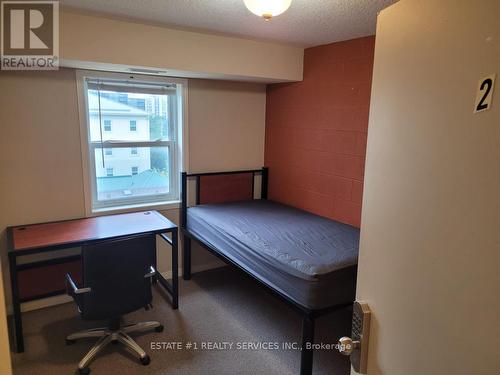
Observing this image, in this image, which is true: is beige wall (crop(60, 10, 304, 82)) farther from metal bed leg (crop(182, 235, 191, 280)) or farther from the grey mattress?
metal bed leg (crop(182, 235, 191, 280))

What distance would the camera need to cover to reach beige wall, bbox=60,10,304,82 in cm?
243

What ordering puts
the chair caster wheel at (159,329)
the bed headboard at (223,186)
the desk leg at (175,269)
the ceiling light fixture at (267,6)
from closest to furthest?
the ceiling light fixture at (267,6)
the chair caster wheel at (159,329)
the desk leg at (175,269)
the bed headboard at (223,186)

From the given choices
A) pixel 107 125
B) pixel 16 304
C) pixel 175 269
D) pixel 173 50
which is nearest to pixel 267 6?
pixel 173 50

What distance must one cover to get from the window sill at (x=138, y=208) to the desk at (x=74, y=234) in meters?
0.09

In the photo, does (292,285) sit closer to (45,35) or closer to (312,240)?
(312,240)

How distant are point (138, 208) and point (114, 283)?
1.21 meters

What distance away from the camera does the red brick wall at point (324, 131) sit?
9.62 ft

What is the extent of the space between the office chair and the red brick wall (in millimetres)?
1648

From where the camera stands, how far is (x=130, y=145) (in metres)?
3.32

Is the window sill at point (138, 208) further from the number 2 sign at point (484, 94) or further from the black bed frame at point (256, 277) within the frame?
the number 2 sign at point (484, 94)

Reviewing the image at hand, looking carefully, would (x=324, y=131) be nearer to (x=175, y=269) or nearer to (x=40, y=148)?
(x=175, y=269)

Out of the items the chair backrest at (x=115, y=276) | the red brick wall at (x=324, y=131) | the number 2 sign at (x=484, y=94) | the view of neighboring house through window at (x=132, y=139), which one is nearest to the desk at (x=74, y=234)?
the chair backrest at (x=115, y=276)

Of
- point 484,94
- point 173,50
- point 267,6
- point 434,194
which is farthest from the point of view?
point 173,50

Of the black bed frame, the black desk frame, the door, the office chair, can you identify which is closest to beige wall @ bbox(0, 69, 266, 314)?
the black desk frame
